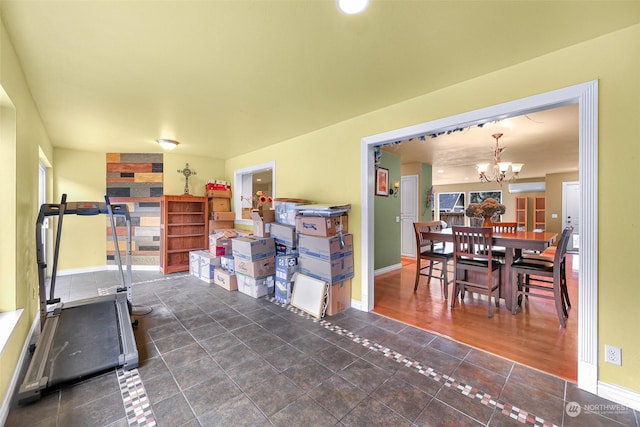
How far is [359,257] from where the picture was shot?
11.2ft

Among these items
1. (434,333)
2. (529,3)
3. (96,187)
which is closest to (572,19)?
(529,3)

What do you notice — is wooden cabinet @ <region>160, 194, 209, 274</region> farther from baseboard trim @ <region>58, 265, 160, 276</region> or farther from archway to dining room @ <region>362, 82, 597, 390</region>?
archway to dining room @ <region>362, 82, 597, 390</region>

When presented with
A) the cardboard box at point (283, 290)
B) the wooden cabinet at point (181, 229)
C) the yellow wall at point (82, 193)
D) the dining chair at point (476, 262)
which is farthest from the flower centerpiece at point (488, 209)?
the yellow wall at point (82, 193)

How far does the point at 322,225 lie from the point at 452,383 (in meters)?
1.95

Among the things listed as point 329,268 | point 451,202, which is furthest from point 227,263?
point 451,202

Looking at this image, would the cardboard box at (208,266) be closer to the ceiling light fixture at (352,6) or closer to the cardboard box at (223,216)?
the cardboard box at (223,216)

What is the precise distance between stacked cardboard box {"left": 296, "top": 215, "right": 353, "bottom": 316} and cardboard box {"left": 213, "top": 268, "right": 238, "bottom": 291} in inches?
51.1

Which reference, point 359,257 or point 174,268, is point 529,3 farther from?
point 174,268

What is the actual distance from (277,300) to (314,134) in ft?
8.11

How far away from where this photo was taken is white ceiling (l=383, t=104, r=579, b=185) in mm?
3572

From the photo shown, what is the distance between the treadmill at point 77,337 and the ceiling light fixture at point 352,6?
2.92m

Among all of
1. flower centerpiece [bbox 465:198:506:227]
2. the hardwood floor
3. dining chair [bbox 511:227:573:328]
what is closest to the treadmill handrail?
the hardwood floor

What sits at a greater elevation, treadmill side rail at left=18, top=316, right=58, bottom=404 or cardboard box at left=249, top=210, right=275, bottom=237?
cardboard box at left=249, top=210, right=275, bottom=237

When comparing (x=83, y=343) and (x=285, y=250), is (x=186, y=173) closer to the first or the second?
(x=285, y=250)
